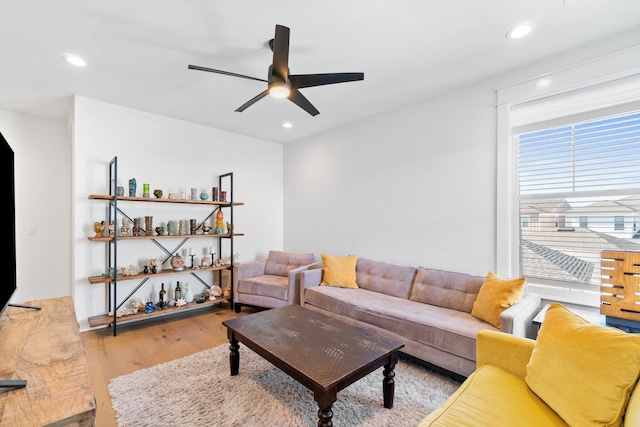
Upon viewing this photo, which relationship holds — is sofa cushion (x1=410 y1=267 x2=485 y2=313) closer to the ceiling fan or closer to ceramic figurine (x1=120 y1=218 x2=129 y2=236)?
the ceiling fan

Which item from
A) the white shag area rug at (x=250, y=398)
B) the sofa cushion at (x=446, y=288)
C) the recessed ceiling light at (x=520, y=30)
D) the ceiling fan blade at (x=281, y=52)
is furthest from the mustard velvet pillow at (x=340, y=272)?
the recessed ceiling light at (x=520, y=30)

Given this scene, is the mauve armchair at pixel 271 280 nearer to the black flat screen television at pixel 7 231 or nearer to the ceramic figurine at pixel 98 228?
the ceramic figurine at pixel 98 228

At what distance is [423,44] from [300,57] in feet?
3.32

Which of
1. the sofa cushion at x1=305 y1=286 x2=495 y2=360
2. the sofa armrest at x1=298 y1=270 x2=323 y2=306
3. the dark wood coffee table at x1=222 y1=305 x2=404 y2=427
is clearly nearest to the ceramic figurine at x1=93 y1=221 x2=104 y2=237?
the dark wood coffee table at x1=222 y1=305 x2=404 y2=427

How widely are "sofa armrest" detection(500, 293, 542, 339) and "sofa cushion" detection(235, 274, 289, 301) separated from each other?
2355 mm

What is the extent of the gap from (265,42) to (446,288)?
9.09ft

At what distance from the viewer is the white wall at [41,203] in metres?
3.52

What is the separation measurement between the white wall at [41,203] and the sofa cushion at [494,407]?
4.32m

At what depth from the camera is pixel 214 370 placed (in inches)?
93.7

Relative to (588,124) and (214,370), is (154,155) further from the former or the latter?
(588,124)

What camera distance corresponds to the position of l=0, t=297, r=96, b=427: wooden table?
2.68ft

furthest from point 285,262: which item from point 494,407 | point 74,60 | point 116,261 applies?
point 494,407

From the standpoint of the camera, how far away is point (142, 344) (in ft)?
9.52

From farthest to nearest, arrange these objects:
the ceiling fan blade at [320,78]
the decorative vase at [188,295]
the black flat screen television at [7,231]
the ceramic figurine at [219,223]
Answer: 1. the ceramic figurine at [219,223]
2. the decorative vase at [188,295]
3. the ceiling fan blade at [320,78]
4. the black flat screen television at [7,231]
